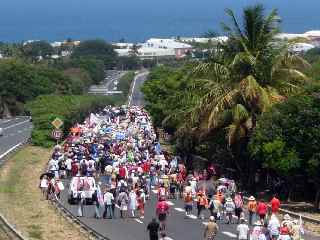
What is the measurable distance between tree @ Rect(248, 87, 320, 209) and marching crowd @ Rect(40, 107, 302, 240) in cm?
176

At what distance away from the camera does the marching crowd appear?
76.8ft

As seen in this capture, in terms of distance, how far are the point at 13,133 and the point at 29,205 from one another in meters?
39.6

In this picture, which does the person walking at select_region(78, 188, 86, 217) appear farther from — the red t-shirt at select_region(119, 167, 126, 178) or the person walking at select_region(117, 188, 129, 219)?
the red t-shirt at select_region(119, 167, 126, 178)

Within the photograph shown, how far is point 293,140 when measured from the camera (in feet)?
105

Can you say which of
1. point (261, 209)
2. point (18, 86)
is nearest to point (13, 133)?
point (18, 86)

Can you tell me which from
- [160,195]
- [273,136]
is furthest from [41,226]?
[273,136]

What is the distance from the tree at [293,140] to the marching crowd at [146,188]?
1.76 metres

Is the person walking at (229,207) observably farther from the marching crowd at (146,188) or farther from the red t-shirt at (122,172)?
the red t-shirt at (122,172)

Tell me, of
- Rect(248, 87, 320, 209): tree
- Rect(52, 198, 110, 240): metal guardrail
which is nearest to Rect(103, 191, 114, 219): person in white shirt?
Rect(52, 198, 110, 240): metal guardrail

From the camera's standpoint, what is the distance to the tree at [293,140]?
102 feet

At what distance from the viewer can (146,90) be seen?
7231 cm

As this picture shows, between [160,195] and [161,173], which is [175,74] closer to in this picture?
[161,173]

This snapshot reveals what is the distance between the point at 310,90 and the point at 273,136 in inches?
80.7

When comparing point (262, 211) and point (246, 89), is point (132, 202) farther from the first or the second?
point (246, 89)
